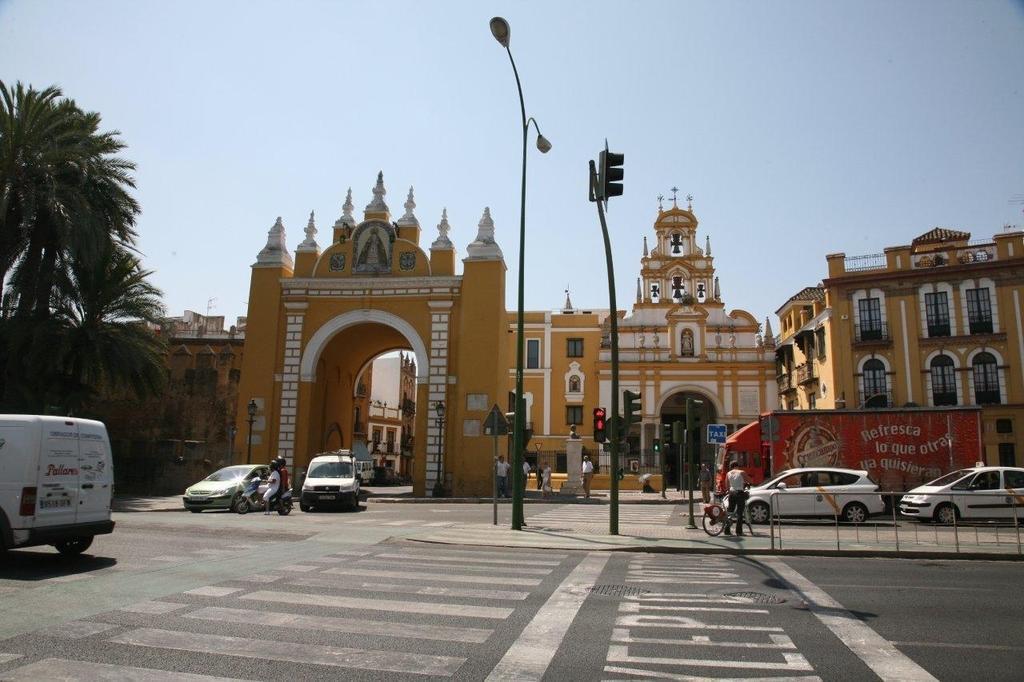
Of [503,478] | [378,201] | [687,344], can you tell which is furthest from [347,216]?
[687,344]

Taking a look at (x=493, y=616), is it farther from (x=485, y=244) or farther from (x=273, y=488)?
(x=485, y=244)

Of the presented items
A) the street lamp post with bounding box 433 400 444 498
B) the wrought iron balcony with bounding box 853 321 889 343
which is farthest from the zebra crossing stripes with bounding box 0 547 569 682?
the wrought iron balcony with bounding box 853 321 889 343

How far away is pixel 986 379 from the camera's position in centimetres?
3294

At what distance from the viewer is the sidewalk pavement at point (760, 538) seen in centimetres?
1202

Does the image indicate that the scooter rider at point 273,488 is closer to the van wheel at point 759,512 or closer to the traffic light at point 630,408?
the traffic light at point 630,408

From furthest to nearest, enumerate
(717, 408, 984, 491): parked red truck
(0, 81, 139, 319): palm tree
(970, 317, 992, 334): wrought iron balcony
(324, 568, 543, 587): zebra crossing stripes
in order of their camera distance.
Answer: (970, 317, 992, 334): wrought iron balcony → (0, 81, 139, 319): palm tree → (717, 408, 984, 491): parked red truck → (324, 568, 543, 587): zebra crossing stripes

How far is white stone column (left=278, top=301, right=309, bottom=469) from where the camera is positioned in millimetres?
30141

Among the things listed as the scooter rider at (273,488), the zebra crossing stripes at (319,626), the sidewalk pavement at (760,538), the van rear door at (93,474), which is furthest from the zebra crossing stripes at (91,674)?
the scooter rider at (273,488)

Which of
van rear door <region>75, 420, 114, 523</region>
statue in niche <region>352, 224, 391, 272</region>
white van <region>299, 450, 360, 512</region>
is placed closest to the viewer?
van rear door <region>75, 420, 114, 523</region>

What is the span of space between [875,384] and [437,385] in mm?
21702

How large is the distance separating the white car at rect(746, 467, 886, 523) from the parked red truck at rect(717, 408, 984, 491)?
2652 mm

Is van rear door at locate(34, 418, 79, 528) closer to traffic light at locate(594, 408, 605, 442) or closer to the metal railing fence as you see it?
traffic light at locate(594, 408, 605, 442)

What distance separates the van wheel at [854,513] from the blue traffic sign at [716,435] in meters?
3.71

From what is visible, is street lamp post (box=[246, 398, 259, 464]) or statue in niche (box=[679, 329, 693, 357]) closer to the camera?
street lamp post (box=[246, 398, 259, 464])
